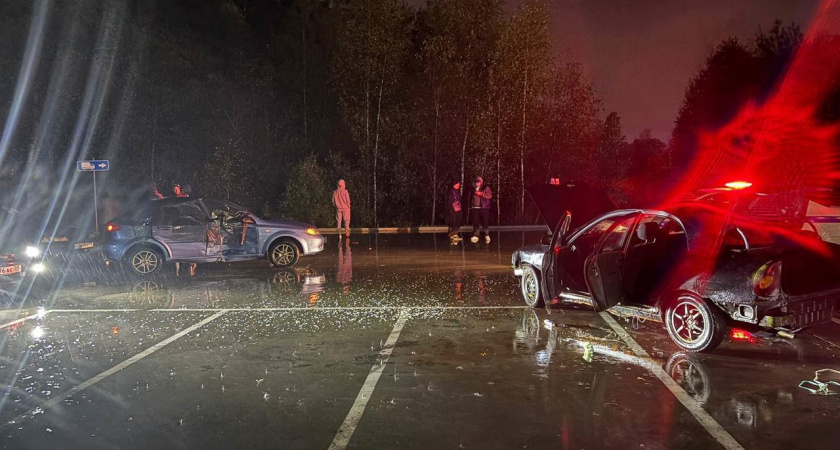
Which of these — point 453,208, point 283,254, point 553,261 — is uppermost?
point 453,208

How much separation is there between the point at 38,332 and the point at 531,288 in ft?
21.6

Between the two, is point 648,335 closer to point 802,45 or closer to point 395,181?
point 395,181

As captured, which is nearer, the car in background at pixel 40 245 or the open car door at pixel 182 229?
the car in background at pixel 40 245

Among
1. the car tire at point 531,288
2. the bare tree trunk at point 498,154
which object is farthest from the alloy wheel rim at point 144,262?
the bare tree trunk at point 498,154

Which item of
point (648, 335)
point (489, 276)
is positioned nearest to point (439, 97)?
point (489, 276)

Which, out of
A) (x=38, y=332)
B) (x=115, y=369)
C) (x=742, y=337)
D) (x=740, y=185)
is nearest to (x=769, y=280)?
(x=740, y=185)

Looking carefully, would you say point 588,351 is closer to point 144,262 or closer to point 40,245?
point 144,262

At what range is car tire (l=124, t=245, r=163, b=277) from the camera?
13.2 m

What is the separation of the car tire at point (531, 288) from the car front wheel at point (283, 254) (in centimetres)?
635

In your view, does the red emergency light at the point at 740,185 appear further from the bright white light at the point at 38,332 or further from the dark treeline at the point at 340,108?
the dark treeline at the point at 340,108

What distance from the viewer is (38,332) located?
8.04 meters

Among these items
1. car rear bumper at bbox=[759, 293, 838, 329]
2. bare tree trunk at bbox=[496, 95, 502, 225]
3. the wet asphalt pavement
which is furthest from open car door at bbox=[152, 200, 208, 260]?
bare tree trunk at bbox=[496, 95, 502, 225]

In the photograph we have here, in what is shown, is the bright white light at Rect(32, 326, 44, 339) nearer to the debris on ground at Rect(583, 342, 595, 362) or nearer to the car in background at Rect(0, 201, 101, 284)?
the car in background at Rect(0, 201, 101, 284)

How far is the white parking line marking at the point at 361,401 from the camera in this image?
440cm
